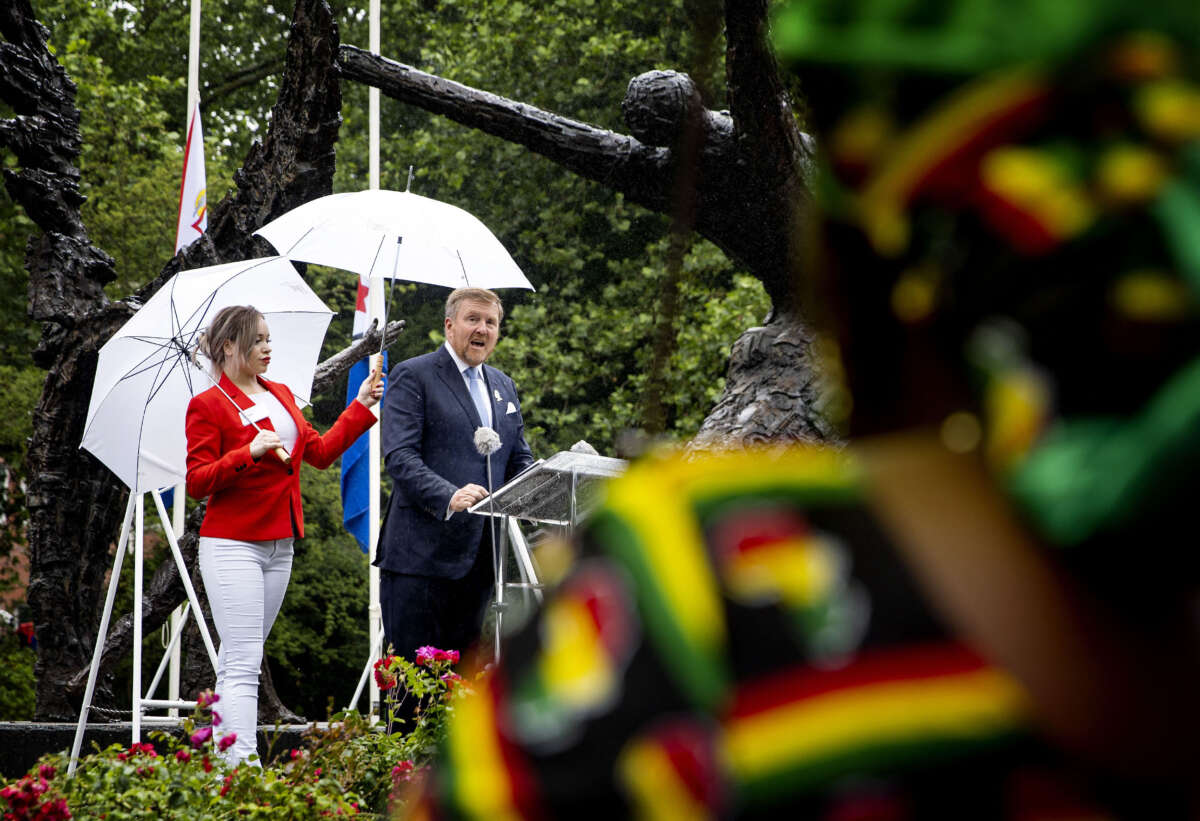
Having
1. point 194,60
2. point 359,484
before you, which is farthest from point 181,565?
point 194,60

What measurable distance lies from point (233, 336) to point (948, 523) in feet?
14.7

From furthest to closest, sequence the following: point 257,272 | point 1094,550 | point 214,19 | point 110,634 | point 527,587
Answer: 1. point 214,19
2. point 110,634
3. point 257,272
4. point 527,587
5. point 1094,550

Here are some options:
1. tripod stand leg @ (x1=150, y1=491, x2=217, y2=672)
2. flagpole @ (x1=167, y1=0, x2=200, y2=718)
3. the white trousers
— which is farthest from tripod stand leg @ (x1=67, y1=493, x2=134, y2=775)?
flagpole @ (x1=167, y1=0, x2=200, y2=718)

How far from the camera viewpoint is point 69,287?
7047 mm

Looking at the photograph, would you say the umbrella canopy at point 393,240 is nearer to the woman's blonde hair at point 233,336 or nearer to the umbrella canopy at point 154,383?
the umbrella canopy at point 154,383

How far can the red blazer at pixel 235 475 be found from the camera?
457cm

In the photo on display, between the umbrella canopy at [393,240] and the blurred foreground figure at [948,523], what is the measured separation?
16.8 feet

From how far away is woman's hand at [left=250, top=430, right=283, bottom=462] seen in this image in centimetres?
461

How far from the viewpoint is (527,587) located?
465 cm

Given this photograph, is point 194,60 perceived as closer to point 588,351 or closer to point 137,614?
point 588,351

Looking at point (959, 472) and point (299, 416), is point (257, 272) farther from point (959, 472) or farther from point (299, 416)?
point (959, 472)

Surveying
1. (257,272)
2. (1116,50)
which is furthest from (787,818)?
(257,272)

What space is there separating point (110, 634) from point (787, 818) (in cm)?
746

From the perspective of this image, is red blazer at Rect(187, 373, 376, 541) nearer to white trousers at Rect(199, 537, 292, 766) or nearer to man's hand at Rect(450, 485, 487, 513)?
white trousers at Rect(199, 537, 292, 766)
